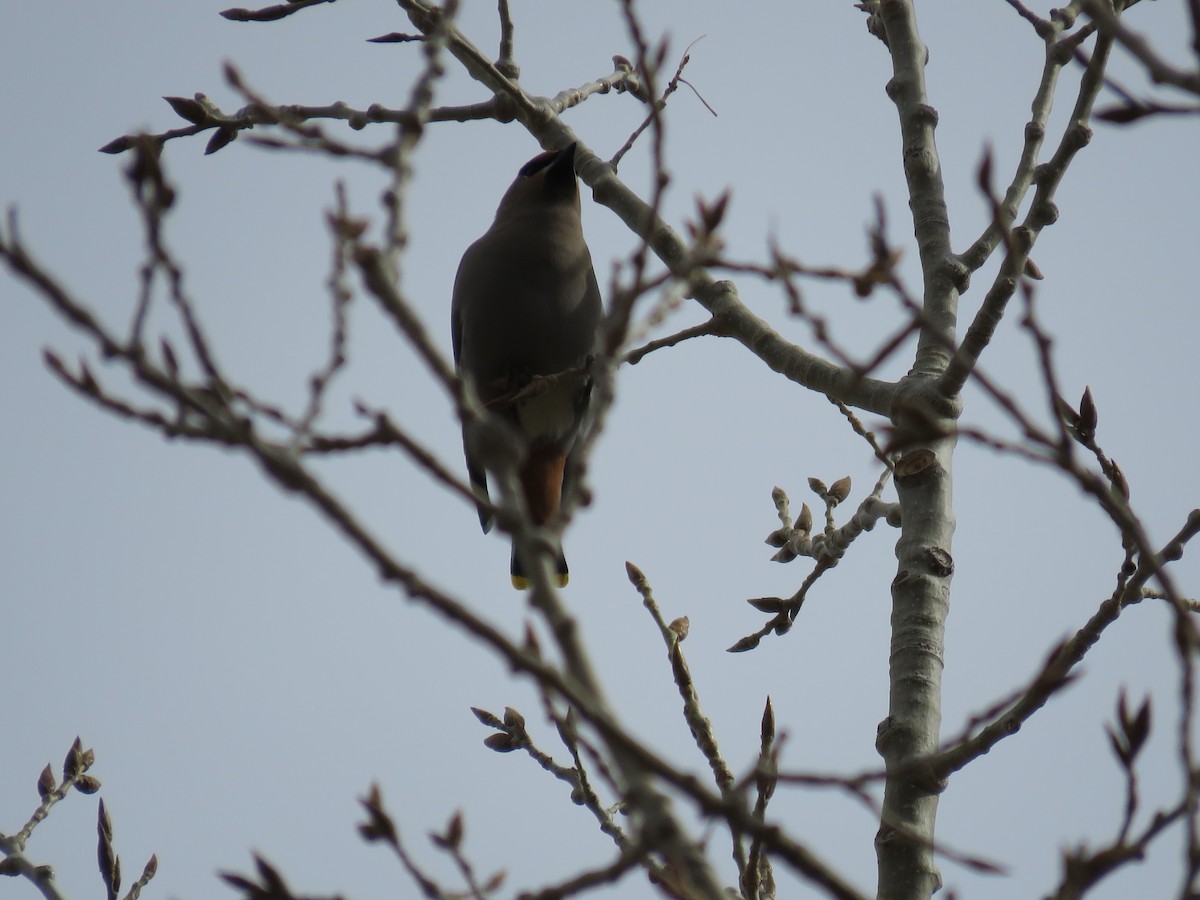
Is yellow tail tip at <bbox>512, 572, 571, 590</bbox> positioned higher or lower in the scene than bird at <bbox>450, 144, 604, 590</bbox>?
lower

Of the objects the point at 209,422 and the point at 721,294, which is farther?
the point at 721,294

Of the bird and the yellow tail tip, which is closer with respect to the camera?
the bird

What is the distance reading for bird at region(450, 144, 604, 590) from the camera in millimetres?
4121

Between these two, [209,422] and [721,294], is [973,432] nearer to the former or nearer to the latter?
[209,422]

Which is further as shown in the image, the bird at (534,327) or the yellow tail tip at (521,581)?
the yellow tail tip at (521,581)

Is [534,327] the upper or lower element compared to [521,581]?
upper

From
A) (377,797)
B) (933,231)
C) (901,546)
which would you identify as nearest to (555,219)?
(933,231)

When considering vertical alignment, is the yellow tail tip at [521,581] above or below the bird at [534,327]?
below

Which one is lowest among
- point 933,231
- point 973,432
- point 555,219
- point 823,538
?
point 973,432

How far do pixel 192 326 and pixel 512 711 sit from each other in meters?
1.84

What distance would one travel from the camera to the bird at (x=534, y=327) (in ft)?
13.5

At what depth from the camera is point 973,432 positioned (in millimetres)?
1331

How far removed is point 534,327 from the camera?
13.5ft

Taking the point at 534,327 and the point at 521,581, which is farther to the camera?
the point at 521,581
